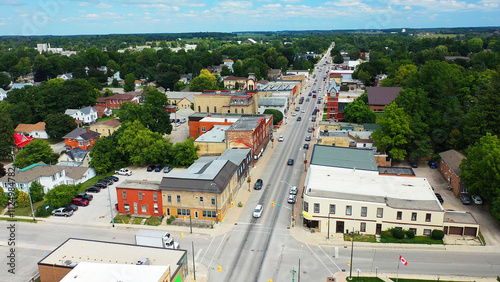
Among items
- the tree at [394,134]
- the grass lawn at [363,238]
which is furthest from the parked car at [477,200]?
the grass lawn at [363,238]

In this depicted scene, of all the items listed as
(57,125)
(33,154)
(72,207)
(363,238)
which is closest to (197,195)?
(72,207)

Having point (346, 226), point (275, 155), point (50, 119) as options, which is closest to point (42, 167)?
point (50, 119)

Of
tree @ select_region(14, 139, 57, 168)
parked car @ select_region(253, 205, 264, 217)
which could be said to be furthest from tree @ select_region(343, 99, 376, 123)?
tree @ select_region(14, 139, 57, 168)

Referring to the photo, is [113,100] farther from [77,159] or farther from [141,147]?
[141,147]

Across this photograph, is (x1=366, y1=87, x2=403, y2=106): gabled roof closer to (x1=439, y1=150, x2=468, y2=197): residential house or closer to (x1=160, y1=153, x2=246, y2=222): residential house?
(x1=439, y1=150, x2=468, y2=197): residential house

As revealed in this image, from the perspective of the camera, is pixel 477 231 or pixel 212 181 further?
pixel 212 181

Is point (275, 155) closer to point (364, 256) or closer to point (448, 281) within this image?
point (364, 256)

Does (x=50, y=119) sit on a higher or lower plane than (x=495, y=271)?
higher
